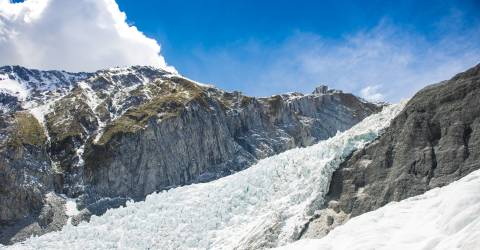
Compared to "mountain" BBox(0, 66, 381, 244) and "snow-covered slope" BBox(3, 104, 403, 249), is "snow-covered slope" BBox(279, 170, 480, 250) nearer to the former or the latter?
"snow-covered slope" BBox(3, 104, 403, 249)

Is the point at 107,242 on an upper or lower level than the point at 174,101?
lower

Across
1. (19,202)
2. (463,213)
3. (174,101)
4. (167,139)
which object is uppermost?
(174,101)

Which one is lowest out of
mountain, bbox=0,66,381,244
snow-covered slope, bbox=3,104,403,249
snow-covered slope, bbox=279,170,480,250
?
snow-covered slope, bbox=279,170,480,250

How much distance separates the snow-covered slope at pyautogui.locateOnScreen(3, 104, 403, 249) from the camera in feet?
130

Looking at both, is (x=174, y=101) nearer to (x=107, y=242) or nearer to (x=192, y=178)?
(x=192, y=178)

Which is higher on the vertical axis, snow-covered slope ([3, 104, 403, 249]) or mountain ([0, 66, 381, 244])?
mountain ([0, 66, 381, 244])

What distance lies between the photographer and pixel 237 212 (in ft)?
159

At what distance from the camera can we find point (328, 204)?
123ft

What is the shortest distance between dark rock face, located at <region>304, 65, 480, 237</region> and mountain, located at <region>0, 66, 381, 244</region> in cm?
6283

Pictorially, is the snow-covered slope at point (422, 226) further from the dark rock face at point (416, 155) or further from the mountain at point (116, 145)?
the mountain at point (116, 145)

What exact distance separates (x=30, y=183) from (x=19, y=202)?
5.77 m

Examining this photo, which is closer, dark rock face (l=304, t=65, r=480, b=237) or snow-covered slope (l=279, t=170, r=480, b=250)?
snow-covered slope (l=279, t=170, r=480, b=250)

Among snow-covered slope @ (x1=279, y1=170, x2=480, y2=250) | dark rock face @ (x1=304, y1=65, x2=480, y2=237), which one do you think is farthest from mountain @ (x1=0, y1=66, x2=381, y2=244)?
snow-covered slope @ (x1=279, y1=170, x2=480, y2=250)

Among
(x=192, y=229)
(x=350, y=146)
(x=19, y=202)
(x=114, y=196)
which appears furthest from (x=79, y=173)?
(x=350, y=146)
